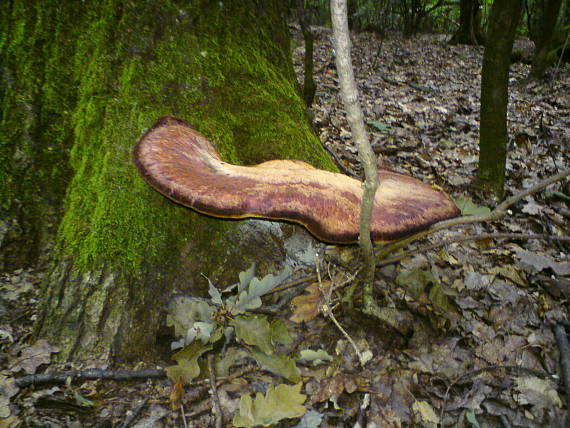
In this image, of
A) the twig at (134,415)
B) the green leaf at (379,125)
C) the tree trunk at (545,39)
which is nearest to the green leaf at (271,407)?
the twig at (134,415)

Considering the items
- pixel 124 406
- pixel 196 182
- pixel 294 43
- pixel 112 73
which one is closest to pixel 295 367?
pixel 124 406

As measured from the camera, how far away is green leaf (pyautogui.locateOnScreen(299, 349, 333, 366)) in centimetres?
227

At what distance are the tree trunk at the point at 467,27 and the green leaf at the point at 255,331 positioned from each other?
70.6ft

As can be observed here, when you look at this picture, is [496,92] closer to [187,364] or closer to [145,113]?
[145,113]

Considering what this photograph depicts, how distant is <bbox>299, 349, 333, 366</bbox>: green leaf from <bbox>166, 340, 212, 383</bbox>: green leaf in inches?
22.2

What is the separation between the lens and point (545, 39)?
12.1 m

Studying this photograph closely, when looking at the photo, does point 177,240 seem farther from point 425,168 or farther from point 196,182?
point 425,168

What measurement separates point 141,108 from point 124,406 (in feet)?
5.50

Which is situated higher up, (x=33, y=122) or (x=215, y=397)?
(x=33, y=122)

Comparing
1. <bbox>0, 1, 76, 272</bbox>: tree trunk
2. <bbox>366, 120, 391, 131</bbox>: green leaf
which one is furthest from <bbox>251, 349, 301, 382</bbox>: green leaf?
<bbox>366, 120, 391, 131</bbox>: green leaf

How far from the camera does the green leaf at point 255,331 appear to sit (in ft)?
7.00

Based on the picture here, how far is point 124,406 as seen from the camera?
197 cm

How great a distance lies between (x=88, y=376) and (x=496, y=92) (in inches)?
177

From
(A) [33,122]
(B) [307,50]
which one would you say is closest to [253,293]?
(A) [33,122]
